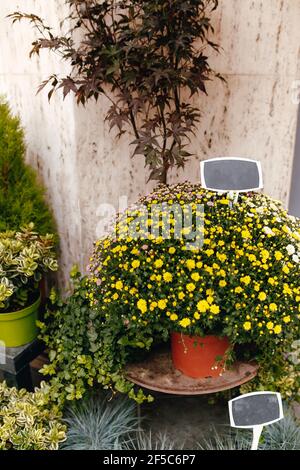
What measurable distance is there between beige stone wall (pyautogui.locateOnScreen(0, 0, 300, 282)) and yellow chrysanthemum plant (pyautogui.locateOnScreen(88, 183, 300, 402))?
79 centimetres

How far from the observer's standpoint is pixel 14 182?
2707mm

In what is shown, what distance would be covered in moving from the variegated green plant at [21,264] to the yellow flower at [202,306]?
37.2 inches

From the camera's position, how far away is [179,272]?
79.3 inches

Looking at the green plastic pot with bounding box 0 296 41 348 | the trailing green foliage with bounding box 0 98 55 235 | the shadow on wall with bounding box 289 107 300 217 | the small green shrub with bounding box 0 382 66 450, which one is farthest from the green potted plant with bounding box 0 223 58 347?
the shadow on wall with bounding box 289 107 300 217

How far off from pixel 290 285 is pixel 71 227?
1.48 meters

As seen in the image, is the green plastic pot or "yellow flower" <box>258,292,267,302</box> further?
the green plastic pot

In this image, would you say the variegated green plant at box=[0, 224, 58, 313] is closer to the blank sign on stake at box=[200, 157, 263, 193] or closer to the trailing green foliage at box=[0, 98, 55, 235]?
the trailing green foliage at box=[0, 98, 55, 235]

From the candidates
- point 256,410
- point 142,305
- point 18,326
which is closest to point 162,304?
point 142,305

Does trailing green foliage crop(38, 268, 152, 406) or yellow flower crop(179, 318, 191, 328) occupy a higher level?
yellow flower crop(179, 318, 191, 328)

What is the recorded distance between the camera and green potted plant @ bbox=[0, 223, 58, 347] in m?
2.45

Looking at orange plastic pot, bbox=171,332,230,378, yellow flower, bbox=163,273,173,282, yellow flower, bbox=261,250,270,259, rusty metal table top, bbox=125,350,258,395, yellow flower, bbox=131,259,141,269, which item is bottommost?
rusty metal table top, bbox=125,350,258,395

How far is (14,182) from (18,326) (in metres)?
0.79
